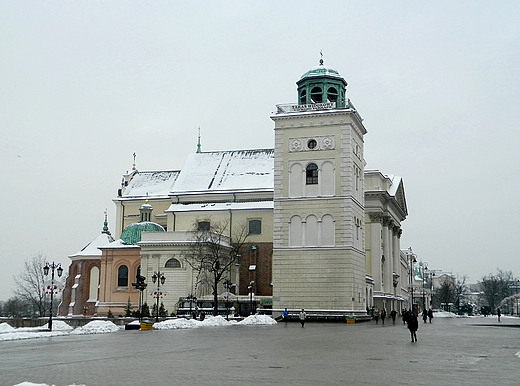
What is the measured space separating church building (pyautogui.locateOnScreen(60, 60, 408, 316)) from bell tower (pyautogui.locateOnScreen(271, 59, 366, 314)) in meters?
0.09

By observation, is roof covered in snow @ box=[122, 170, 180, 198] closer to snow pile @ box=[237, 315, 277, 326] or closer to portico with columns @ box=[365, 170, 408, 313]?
portico with columns @ box=[365, 170, 408, 313]

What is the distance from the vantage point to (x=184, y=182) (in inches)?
3179

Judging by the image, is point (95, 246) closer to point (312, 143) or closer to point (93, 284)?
point (93, 284)

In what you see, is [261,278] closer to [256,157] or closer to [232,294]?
[232,294]

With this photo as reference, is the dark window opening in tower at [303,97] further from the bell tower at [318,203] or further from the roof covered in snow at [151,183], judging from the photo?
the roof covered in snow at [151,183]

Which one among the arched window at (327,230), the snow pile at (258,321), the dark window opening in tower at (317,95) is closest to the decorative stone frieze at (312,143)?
the dark window opening in tower at (317,95)

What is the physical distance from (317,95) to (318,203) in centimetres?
1076

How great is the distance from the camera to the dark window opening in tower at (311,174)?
202ft

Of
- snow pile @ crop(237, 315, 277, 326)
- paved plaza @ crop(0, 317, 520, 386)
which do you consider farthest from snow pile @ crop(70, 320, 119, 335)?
snow pile @ crop(237, 315, 277, 326)

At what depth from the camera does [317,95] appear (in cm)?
6375

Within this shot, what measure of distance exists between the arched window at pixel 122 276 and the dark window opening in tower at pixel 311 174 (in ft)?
79.6

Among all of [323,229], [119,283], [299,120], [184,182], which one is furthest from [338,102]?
[119,283]

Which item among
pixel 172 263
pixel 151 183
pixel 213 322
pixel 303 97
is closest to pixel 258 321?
pixel 213 322

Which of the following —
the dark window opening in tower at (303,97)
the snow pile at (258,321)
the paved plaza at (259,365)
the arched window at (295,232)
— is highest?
the dark window opening in tower at (303,97)
